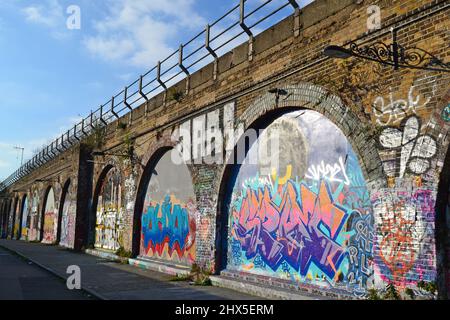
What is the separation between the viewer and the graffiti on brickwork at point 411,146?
21.2 feet

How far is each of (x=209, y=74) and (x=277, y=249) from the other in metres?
5.53

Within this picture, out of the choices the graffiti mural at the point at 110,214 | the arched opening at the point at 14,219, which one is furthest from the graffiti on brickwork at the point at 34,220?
the graffiti mural at the point at 110,214

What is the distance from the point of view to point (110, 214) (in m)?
19.6

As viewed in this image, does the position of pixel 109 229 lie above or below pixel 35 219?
below

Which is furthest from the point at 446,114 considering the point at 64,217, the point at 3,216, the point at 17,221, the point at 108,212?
the point at 3,216

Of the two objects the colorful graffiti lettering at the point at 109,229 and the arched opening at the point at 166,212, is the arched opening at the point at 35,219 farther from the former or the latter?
the arched opening at the point at 166,212

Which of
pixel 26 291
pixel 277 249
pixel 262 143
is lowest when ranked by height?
pixel 26 291

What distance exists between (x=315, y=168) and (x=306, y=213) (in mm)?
939

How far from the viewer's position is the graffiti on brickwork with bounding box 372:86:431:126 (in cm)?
673

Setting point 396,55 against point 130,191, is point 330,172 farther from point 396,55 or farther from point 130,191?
point 130,191

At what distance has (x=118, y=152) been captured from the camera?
734 inches

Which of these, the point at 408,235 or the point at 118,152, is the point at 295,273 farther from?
the point at 118,152

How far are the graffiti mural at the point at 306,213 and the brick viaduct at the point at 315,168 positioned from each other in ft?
0.09

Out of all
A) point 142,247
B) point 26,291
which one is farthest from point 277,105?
point 142,247
